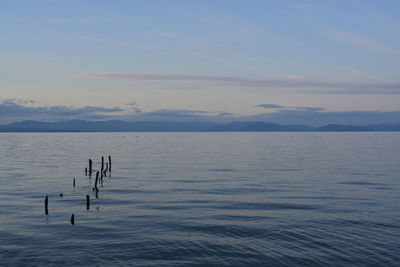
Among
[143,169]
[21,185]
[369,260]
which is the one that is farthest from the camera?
[143,169]

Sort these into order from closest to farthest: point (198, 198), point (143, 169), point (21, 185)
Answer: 1. point (198, 198)
2. point (21, 185)
3. point (143, 169)

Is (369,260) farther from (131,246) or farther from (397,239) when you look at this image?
(131,246)

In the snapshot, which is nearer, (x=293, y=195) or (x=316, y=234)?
(x=316, y=234)

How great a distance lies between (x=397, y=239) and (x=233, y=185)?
22940mm

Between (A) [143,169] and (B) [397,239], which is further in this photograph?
(A) [143,169]

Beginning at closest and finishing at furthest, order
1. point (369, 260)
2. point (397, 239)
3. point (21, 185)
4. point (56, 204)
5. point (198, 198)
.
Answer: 1. point (369, 260)
2. point (397, 239)
3. point (56, 204)
4. point (198, 198)
5. point (21, 185)

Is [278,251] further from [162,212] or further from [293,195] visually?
[293,195]

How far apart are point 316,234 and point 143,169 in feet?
131

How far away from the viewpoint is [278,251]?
1988 centimetres

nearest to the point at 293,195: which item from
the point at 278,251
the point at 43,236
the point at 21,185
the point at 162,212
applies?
the point at 162,212

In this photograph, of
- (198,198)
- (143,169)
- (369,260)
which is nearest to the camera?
(369,260)

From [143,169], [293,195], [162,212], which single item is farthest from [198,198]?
[143,169]

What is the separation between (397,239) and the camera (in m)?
21.4

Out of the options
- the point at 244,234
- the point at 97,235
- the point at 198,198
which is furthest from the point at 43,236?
the point at 198,198
